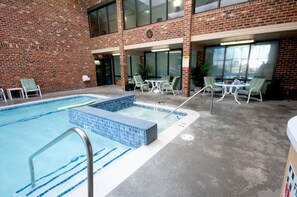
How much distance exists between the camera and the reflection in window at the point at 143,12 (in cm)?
709

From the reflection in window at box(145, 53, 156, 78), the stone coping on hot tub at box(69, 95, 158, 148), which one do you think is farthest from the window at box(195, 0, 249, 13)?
the stone coping on hot tub at box(69, 95, 158, 148)

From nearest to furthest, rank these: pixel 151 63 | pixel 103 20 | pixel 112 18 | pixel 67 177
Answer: pixel 67 177 < pixel 112 18 < pixel 103 20 < pixel 151 63

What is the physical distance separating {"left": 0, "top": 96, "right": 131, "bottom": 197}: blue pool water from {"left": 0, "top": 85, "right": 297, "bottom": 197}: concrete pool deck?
948mm

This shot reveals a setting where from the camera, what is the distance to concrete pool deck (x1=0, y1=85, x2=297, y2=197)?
156 centimetres

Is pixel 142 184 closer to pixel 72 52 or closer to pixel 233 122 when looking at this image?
pixel 233 122

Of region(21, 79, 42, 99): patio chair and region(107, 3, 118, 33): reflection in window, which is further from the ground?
region(107, 3, 118, 33): reflection in window

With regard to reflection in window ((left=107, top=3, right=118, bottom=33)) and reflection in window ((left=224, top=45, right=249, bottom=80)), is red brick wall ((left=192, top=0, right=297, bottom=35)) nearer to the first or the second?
reflection in window ((left=224, top=45, right=249, bottom=80))

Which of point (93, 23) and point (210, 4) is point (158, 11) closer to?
point (210, 4)

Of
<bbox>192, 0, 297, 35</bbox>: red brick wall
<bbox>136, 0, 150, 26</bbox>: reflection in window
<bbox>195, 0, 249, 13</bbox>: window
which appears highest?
<bbox>136, 0, 150, 26</bbox>: reflection in window

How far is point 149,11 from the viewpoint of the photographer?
692 centimetres

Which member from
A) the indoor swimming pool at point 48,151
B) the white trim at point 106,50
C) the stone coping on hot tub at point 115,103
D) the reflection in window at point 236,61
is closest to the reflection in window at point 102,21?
the white trim at point 106,50

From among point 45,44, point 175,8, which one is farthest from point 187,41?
point 45,44

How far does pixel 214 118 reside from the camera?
3652 mm

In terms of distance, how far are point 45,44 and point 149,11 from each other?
580 cm
